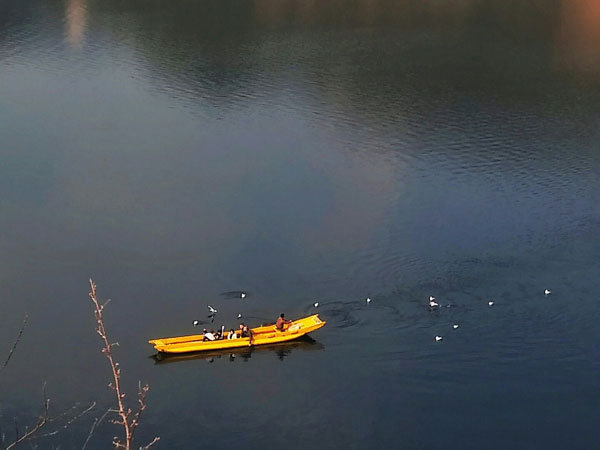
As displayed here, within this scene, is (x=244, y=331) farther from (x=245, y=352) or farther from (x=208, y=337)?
(x=208, y=337)

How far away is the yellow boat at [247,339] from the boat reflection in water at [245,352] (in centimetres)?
12

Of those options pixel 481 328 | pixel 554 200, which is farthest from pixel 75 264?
pixel 554 200

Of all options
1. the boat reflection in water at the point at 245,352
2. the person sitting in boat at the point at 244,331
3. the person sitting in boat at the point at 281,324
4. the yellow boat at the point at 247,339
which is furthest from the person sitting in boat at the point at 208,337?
the person sitting in boat at the point at 281,324

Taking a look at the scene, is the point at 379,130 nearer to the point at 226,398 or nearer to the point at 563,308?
the point at 563,308

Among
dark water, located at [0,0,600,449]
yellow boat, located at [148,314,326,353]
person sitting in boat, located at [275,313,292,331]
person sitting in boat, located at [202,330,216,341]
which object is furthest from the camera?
person sitting in boat, located at [275,313,292,331]

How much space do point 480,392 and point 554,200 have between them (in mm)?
10145

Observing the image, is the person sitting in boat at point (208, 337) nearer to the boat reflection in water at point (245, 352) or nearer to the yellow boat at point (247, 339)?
the yellow boat at point (247, 339)

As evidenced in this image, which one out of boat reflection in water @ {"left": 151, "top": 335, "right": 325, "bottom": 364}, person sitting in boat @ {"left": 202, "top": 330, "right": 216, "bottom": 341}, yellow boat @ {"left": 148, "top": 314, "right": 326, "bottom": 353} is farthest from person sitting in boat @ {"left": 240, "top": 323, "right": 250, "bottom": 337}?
person sitting in boat @ {"left": 202, "top": 330, "right": 216, "bottom": 341}

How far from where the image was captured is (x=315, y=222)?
83.6ft

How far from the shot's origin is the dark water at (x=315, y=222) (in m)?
18.0

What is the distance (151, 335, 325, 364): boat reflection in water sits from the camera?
1930cm

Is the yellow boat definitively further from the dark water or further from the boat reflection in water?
the dark water

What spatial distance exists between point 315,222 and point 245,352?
21.8ft

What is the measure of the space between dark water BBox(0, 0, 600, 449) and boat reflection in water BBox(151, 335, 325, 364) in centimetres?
7
